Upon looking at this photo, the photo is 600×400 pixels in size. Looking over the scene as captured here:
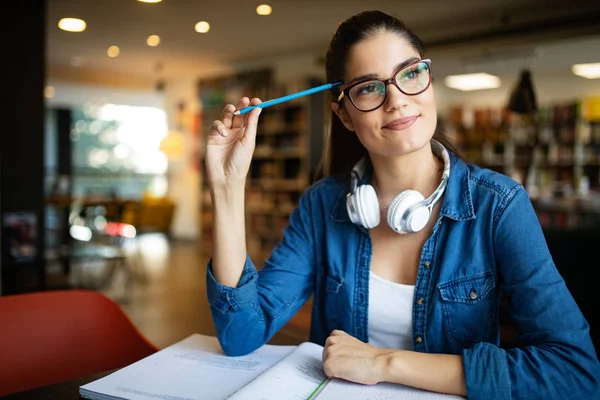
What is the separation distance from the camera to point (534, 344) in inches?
38.5

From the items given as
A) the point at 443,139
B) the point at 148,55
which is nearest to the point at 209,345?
the point at 443,139

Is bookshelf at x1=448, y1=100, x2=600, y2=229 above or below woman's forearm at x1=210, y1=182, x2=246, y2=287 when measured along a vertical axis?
above

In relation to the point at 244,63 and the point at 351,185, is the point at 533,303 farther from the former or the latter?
the point at 244,63

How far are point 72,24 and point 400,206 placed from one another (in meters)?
6.34

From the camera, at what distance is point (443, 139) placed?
4.42 ft

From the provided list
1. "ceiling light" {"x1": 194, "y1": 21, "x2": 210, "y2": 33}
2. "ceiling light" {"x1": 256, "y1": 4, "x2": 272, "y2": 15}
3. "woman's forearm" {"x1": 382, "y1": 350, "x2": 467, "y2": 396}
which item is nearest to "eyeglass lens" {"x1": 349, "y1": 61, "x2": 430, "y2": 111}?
"woman's forearm" {"x1": 382, "y1": 350, "x2": 467, "y2": 396}

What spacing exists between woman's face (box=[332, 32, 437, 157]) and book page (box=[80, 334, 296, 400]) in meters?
0.51

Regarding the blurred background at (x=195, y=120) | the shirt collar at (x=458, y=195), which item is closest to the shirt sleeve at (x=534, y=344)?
the shirt collar at (x=458, y=195)

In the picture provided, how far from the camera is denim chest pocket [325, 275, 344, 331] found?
4.15 ft

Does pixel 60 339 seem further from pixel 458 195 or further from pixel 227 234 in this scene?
pixel 458 195

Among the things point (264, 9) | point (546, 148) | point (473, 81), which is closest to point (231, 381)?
point (264, 9)

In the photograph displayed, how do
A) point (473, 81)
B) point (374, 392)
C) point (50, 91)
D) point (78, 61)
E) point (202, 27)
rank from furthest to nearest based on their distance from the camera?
1. point (50, 91)
2. point (473, 81)
3. point (78, 61)
4. point (202, 27)
5. point (374, 392)

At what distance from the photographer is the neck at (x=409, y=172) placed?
122cm

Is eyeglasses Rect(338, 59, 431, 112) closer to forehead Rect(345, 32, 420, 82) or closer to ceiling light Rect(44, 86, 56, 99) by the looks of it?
forehead Rect(345, 32, 420, 82)
